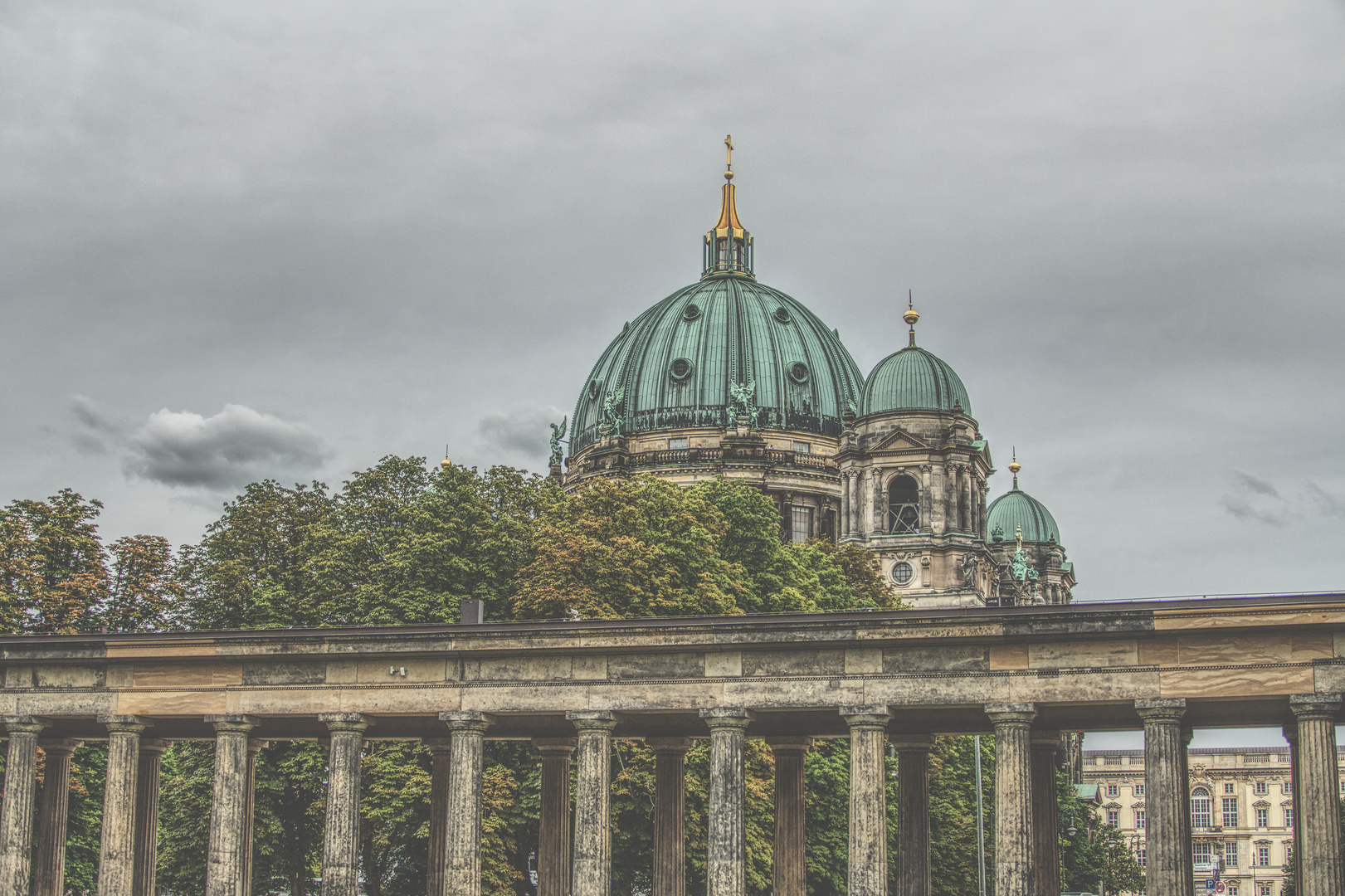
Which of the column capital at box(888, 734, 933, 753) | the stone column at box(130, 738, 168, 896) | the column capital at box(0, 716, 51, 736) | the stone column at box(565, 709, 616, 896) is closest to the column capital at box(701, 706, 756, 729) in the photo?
the stone column at box(565, 709, 616, 896)

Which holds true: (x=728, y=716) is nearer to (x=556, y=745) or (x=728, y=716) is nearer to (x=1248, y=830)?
(x=556, y=745)

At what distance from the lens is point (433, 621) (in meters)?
66.2

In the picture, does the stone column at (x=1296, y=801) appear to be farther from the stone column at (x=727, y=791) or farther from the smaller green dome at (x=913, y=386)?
the smaller green dome at (x=913, y=386)

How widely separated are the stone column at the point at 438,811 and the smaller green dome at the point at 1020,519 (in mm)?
115108

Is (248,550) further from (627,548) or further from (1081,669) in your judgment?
(1081,669)

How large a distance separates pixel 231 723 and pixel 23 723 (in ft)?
21.6

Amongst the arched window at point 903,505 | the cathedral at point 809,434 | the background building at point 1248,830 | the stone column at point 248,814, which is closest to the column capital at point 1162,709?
the stone column at point 248,814

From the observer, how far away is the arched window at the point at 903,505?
121062 mm

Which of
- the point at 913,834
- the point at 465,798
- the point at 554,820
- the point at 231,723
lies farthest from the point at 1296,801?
the point at 231,723

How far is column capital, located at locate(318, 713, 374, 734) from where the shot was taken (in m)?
47.3

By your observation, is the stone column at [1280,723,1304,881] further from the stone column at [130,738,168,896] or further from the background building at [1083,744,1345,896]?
the background building at [1083,744,1345,896]

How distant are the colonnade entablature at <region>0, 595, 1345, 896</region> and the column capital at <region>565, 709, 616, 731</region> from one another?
6cm

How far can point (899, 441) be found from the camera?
119750mm

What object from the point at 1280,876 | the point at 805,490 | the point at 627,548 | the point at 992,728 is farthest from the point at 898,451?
the point at 1280,876
